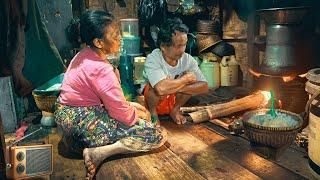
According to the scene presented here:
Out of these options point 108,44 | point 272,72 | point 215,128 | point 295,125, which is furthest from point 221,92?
point 108,44

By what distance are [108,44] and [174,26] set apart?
1.47m

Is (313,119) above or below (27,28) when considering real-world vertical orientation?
below

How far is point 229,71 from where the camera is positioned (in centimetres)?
877

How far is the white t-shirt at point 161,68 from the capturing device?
530 cm

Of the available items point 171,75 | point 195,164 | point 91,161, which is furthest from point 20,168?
point 171,75

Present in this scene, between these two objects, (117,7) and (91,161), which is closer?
(91,161)

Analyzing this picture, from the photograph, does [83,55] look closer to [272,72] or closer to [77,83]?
[77,83]

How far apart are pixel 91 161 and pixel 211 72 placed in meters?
5.57

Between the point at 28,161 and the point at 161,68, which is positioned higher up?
the point at 161,68

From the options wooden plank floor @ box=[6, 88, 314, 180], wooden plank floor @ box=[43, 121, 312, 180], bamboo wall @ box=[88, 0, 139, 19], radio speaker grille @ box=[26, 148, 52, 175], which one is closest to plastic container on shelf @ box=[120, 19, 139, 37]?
bamboo wall @ box=[88, 0, 139, 19]

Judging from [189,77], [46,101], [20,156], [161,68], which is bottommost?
[20,156]

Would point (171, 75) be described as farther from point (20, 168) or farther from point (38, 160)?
point (20, 168)

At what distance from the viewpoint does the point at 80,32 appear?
4020mm

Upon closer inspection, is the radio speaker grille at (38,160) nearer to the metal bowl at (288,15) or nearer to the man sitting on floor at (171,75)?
the man sitting on floor at (171,75)
